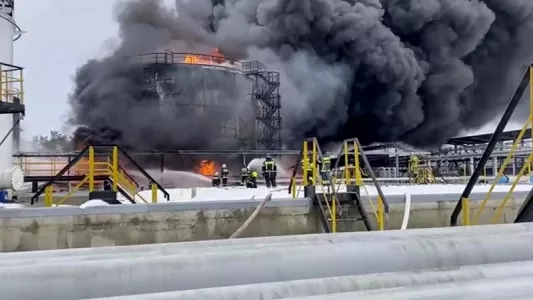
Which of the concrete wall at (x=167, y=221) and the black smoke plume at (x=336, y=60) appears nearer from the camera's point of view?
the concrete wall at (x=167, y=221)

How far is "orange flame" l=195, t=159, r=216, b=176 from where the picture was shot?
22750 mm

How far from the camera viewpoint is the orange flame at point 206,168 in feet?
74.6

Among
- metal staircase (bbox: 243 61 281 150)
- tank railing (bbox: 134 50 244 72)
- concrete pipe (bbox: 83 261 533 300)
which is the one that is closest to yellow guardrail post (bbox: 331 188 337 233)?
concrete pipe (bbox: 83 261 533 300)

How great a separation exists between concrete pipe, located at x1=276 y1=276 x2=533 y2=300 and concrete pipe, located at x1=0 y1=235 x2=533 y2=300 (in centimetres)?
22

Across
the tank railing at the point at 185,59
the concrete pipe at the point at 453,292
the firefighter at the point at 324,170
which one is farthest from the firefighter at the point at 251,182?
the concrete pipe at the point at 453,292

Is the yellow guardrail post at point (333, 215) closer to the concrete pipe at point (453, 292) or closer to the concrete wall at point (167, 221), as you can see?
the concrete wall at point (167, 221)

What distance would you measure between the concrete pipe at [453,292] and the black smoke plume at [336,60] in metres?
21.7

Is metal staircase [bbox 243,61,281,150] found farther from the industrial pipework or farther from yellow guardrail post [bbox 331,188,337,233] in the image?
the industrial pipework

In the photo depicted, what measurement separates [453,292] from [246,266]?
2.62 feet

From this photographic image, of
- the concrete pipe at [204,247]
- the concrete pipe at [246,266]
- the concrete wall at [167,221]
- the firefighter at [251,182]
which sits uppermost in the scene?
the concrete pipe at [204,247]

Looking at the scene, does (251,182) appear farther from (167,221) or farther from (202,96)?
(202,96)

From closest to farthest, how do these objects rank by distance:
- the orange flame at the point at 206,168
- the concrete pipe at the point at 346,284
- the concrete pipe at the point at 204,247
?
the concrete pipe at the point at 346,284 < the concrete pipe at the point at 204,247 < the orange flame at the point at 206,168

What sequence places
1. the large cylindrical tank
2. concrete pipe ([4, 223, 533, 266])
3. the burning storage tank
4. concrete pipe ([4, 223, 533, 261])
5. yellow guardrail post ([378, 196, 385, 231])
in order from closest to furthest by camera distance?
1. concrete pipe ([4, 223, 533, 266])
2. concrete pipe ([4, 223, 533, 261])
3. yellow guardrail post ([378, 196, 385, 231])
4. the large cylindrical tank
5. the burning storage tank

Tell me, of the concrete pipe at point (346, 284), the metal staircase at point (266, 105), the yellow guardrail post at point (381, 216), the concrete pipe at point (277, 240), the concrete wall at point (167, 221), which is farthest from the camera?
the metal staircase at point (266, 105)
